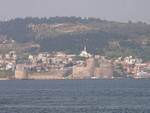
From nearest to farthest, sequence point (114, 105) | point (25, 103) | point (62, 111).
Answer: point (62, 111) → point (114, 105) → point (25, 103)

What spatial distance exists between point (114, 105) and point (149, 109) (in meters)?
7.58

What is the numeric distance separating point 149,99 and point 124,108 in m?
15.4

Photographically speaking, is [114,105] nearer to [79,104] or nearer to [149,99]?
[79,104]

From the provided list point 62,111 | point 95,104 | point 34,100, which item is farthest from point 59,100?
point 62,111

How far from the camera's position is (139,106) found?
274 feet

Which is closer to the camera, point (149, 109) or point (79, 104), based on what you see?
point (149, 109)

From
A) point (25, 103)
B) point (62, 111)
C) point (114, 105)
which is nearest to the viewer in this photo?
point (62, 111)

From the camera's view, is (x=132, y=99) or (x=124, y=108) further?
(x=132, y=99)

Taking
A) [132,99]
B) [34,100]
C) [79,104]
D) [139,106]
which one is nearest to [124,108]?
[139,106]

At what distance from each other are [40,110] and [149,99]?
78.1ft

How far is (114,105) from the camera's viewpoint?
85.2m

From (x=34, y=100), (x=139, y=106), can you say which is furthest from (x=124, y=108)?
(x=34, y=100)

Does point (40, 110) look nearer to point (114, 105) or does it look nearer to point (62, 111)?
point (62, 111)

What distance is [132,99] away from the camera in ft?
315
